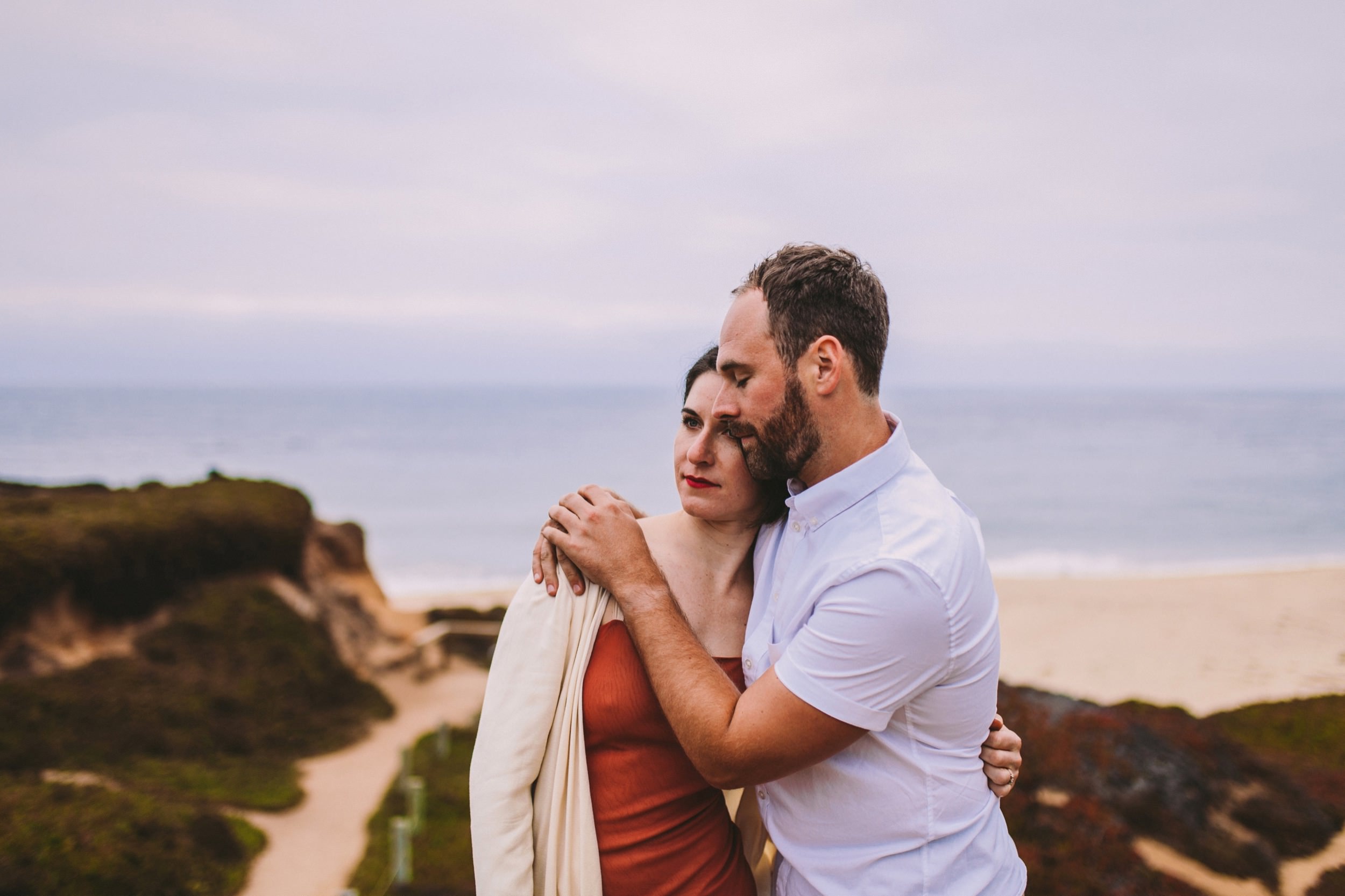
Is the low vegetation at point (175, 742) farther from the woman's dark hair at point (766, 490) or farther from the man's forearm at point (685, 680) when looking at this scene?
the woman's dark hair at point (766, 490)

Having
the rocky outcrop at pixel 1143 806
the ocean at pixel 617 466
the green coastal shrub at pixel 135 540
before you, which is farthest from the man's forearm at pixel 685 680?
the ocean at pixel 617 466

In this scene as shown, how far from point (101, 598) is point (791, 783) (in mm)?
12588

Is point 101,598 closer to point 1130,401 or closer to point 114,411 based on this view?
point 114,411

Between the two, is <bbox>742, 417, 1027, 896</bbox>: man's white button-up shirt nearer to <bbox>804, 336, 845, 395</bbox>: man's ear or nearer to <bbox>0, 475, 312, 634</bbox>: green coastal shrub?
<bbox>804, 336, 845, 395</bbox>: man's ear

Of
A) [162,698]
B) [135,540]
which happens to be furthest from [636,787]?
[135,540]

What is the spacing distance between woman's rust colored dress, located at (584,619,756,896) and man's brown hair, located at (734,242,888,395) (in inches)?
42.0

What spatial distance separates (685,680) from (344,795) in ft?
34.1

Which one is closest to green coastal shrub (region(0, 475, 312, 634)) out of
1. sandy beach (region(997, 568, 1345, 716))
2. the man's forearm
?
the man's forearm

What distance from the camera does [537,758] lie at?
2545mm

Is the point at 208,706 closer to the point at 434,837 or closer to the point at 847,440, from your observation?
the point at 434,837

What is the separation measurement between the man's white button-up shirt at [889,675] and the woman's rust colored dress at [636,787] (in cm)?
30

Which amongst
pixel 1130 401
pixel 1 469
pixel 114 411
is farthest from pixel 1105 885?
pixel 1130 401

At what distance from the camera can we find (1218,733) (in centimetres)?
827

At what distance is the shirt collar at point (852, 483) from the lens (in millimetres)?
2299
